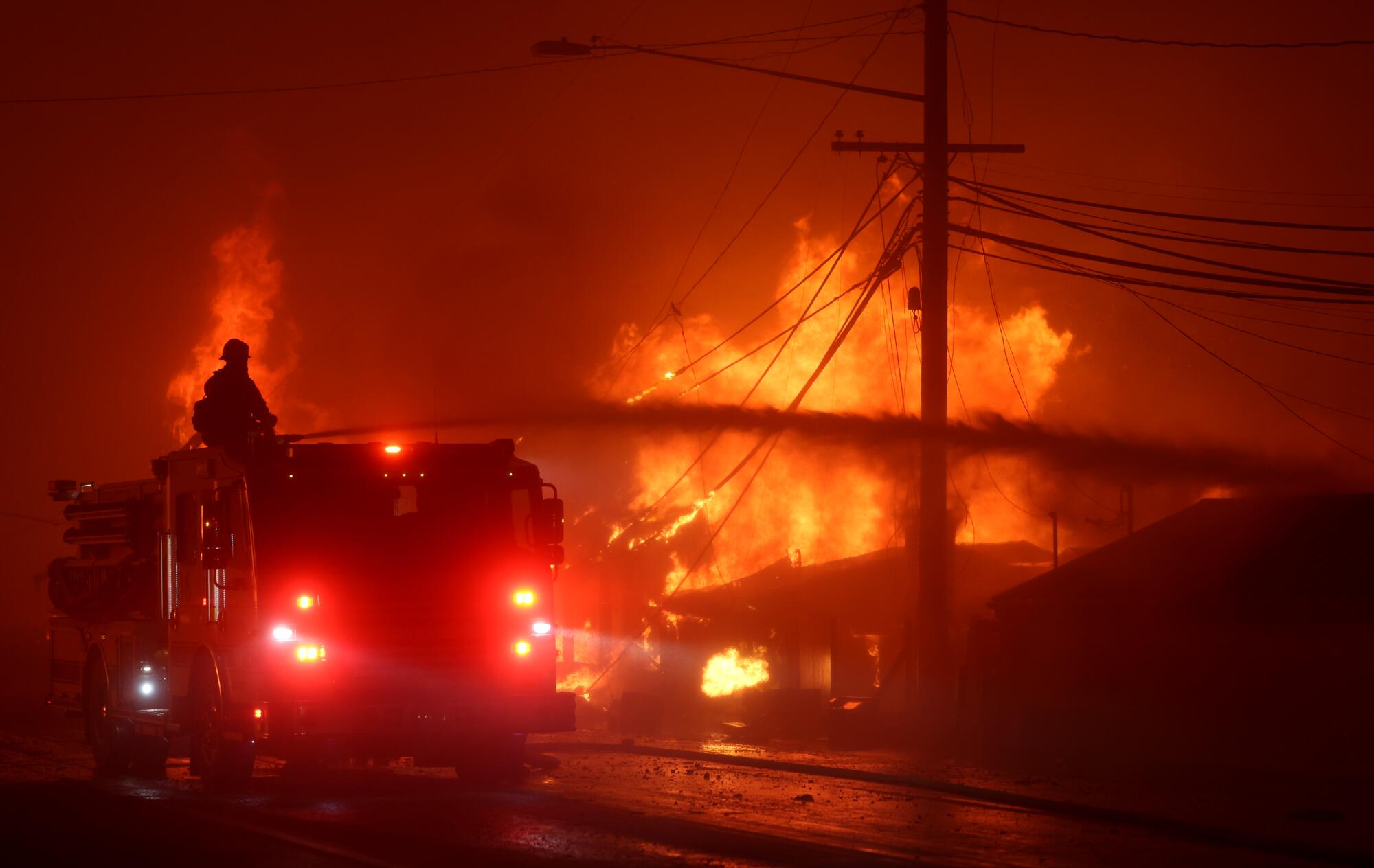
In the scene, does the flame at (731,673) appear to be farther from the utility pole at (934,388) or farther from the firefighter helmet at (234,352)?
the firefighter helmet at (234,352)

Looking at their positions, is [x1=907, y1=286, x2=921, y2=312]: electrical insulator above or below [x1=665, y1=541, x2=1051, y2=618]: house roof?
above

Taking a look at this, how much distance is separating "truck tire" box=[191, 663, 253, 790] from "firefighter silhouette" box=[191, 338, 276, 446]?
246cm

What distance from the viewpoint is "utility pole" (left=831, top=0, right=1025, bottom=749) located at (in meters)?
22.5

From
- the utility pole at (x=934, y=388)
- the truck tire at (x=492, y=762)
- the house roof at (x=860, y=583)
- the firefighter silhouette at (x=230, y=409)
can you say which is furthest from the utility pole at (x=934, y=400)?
the house roof at (x=860, y=583)

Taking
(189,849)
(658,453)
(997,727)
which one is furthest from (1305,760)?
(658,453)

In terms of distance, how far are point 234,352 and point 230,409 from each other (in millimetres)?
→ 1047

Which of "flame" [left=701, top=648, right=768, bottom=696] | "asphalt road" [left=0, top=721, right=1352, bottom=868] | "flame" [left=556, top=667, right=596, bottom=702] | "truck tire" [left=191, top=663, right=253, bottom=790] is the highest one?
"truck tire" [left=191, top=663, right=253, bottom=790]

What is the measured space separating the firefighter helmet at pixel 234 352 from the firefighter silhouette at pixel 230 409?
0.02 metres

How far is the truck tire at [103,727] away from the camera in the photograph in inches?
717

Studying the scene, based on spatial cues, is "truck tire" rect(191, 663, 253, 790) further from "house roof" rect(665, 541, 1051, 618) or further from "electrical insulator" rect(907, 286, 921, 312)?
"house roof" rect(665, 541, 1051, 618)

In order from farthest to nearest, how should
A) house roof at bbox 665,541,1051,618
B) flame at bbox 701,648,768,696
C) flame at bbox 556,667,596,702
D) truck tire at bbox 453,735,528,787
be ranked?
flame at bbox 556,667,596,702, flame at bbox 701,648,768,696, house roof at bbox 665,541,1051,618, truck tire at bbox 453,735,528,787

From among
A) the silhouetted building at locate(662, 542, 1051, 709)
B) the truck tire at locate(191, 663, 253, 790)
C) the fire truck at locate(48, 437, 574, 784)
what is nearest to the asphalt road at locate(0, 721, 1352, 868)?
the truck tire at locate(191, 663, 253, 790)

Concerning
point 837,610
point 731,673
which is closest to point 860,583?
point 837,610

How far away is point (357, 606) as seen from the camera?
14984 mm
